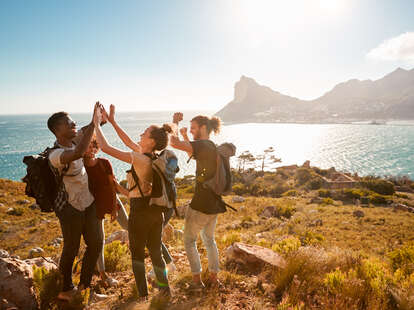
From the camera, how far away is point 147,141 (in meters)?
2.25

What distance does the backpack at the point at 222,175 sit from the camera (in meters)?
2.60

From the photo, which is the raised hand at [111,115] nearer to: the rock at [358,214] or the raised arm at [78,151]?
the raised arm at [78,151]

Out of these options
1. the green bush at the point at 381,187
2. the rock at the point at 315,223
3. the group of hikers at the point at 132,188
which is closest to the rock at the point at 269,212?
the rock at the point at 315,223

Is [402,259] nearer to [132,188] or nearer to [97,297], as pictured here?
[132,188]

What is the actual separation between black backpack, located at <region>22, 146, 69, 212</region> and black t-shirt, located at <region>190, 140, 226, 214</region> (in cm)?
135

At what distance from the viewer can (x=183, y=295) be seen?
2.91 m

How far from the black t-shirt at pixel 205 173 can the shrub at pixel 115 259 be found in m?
2.04

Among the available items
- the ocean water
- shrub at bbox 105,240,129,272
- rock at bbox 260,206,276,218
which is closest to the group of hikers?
shrub at bbox 105,240,129,272

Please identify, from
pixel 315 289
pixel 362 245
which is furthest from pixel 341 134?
pixel 315 289

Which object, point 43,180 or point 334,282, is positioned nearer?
point 43,180

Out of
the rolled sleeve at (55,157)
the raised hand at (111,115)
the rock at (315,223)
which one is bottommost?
the rock at (315,223)

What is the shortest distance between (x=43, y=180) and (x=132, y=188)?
0.84m

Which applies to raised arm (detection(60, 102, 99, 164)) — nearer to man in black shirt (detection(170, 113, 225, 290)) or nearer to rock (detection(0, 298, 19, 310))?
man in black shirt (detection(170, 113, 225, 290))

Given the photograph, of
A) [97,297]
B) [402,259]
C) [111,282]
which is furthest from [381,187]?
[97,297]
